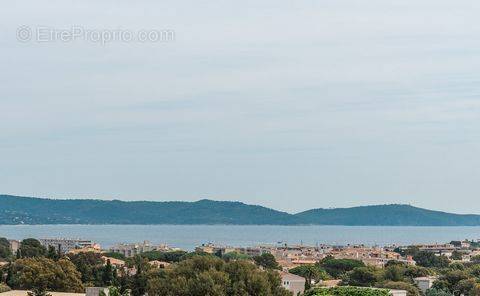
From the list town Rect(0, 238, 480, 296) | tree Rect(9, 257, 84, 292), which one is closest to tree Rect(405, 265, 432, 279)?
town Rect(0, 238, 480, 296)

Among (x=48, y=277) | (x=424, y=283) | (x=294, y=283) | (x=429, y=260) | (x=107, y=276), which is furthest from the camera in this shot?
(x=429, y=260)

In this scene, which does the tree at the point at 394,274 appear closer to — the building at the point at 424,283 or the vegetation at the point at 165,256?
the building at the point at 424,283

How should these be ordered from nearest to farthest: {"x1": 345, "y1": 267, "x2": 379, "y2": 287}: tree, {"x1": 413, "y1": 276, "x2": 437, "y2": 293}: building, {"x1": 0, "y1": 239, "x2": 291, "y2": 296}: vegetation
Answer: {"x1": 0, "y1": 239, "x2": 291, "y2": 296}: vegetation
{"x1": 413, "y1": 276, "x2": 437, "y2": 293}: building
{"x1": 345, "y1": 267, "x2": 379, "y2": 287}: tree

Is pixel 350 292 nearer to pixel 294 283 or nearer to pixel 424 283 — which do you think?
pixel 294 283

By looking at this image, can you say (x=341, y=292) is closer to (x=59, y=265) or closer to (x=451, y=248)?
(x=59, y=265)

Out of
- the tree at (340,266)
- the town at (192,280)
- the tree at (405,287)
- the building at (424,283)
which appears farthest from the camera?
the tree at (340,266)

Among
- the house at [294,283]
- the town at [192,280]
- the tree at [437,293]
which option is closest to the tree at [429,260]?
the town at [192,280]

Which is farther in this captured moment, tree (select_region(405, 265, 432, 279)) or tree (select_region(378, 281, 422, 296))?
tree (select_region(405, 265, 432, 279))

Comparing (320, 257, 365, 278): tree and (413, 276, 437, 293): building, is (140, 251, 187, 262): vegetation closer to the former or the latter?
(320, 257, 365, 278): tree

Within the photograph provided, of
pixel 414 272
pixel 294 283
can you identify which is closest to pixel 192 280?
Result: pixel 294 283

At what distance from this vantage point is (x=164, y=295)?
39.0 metres

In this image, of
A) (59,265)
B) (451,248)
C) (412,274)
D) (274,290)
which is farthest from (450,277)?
(451,248)

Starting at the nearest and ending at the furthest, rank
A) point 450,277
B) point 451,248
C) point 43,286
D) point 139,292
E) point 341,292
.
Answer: point 341,292
point 139,292
point 43,286
point 450,277
point 451,248

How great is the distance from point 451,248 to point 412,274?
3107 inches
